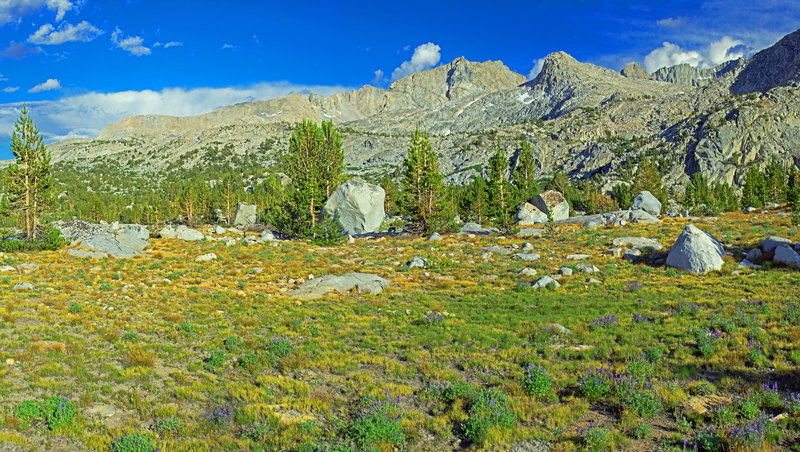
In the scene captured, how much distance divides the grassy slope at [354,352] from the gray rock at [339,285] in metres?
1.21

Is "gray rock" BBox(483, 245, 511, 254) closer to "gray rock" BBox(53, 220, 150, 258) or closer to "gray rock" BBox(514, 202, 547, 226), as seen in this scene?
"gray rock" BBox(514, 202, 547, 226)

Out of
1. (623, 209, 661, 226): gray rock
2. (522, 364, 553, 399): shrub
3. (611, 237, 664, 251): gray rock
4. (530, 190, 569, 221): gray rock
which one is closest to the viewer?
(522, 364, 553, 399): shrub

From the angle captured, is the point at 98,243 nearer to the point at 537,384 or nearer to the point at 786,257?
the point at 537,384

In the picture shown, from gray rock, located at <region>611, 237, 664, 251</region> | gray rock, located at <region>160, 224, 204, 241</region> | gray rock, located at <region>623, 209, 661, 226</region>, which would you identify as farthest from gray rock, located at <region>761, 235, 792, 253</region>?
gray rock, located at <region>160, 224, 204, 241</region>

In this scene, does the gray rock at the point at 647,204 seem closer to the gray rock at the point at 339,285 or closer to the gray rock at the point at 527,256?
the gray rock at the point at 527,256

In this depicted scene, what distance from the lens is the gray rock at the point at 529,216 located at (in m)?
60.2

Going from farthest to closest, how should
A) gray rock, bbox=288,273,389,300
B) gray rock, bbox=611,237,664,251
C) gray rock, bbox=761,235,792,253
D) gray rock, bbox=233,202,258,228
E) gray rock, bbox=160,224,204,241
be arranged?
1. gray rock, bbox=233,202,258,228
2. gray rock, bbox=160,224,204,241
3. gray rock, bbox=611,237,664,251
4. gray rock, bbox=761,235,792,253
5. gray rock, bbox=288,273,389,300

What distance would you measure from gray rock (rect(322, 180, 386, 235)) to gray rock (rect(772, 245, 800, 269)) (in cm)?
3870

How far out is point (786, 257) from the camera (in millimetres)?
21219

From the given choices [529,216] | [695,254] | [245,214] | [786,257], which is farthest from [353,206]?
[245,214]

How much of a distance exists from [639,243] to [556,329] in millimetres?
21794

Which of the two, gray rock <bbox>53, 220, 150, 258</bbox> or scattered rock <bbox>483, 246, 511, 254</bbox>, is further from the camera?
scattered rock <bbox>483, 246, 511, 254</bbox>

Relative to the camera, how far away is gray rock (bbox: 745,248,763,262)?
75.4ft

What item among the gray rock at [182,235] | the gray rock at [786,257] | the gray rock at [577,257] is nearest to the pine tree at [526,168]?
the gray rock at [577,257]
